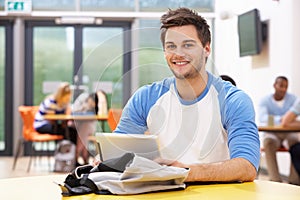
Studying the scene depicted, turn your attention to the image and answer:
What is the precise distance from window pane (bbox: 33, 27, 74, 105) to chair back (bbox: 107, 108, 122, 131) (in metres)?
9.62

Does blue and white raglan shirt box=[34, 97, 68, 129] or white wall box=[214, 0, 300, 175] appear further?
blue and white raglan shirt box=[34, 97, 68, 129]

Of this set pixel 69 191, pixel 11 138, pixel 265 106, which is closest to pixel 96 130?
pixel 69 191

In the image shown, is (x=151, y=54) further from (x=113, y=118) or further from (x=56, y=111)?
(x=56, y=111)

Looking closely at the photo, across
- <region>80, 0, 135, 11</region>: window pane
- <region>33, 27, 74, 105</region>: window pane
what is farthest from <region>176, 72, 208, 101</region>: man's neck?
<region>33, 27, 74, 105</region>: window pane

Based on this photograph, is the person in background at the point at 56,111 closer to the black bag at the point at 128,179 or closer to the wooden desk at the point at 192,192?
the wooden desk at the point at 192,192

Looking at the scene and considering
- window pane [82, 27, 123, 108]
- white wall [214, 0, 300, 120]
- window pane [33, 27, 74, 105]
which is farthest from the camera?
window pane [33, 27, 74, 105]

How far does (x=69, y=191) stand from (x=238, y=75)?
8.19 metres

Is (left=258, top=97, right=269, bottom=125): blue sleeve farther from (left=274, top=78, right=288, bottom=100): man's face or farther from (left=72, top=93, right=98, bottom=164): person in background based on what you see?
Answer: (left=72, top=93, right=98, bottom=164): person in background

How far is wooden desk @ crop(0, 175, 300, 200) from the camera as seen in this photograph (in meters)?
1.62

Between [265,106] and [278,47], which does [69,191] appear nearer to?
[265,106]

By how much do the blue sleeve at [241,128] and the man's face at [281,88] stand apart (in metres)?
5.16

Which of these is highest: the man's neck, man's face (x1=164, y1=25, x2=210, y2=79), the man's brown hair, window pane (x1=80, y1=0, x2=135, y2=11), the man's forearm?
window pane (x1=80, y1=0, x2=135, y2=11)

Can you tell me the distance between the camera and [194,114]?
1876 millimetres

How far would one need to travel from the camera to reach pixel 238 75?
9633mm
